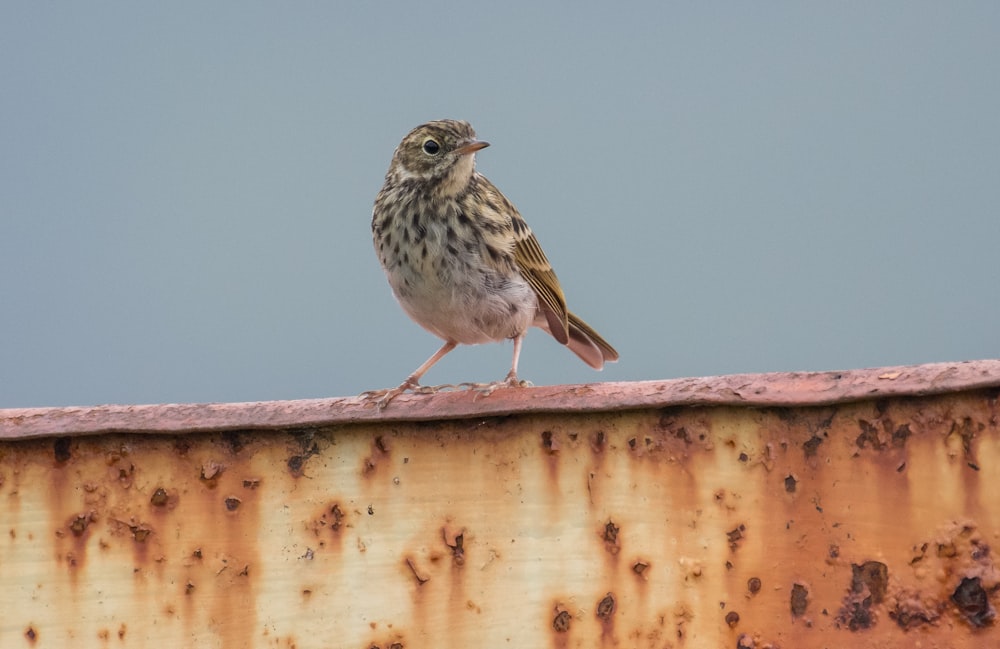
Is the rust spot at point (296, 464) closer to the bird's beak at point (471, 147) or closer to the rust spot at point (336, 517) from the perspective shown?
the rust spot at point (336, 517)

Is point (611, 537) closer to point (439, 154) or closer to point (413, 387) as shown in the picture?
point (413, 387)

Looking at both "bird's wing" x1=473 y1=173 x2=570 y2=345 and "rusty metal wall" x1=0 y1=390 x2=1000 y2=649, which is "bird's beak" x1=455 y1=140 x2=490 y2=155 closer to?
"bird's wing" x1=473 y1=173 x2=570 y2=345

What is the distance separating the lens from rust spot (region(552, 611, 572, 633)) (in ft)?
8.57

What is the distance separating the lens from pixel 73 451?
2898 mm

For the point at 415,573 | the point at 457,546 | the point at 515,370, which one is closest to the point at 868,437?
the point at 457,546

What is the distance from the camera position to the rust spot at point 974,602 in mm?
2445

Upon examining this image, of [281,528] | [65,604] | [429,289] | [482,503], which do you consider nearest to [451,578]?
[482,503]

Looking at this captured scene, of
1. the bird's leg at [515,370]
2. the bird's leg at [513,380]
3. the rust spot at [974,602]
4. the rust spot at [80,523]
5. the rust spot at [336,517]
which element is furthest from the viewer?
the bird's leg at [515,370]

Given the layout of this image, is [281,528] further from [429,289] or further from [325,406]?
[429,289]

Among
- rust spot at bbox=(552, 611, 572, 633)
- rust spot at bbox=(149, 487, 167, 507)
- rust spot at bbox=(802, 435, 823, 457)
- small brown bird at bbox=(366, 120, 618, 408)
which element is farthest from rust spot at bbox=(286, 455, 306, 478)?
small brown bird at bbox=(366, 120, 618, 408)

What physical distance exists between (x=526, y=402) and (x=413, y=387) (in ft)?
3.80

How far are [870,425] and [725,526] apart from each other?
36 centimetres

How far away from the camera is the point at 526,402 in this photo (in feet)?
8.80

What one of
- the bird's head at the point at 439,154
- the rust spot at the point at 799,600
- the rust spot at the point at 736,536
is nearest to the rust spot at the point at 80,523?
the rust spot at the point at 736,536
